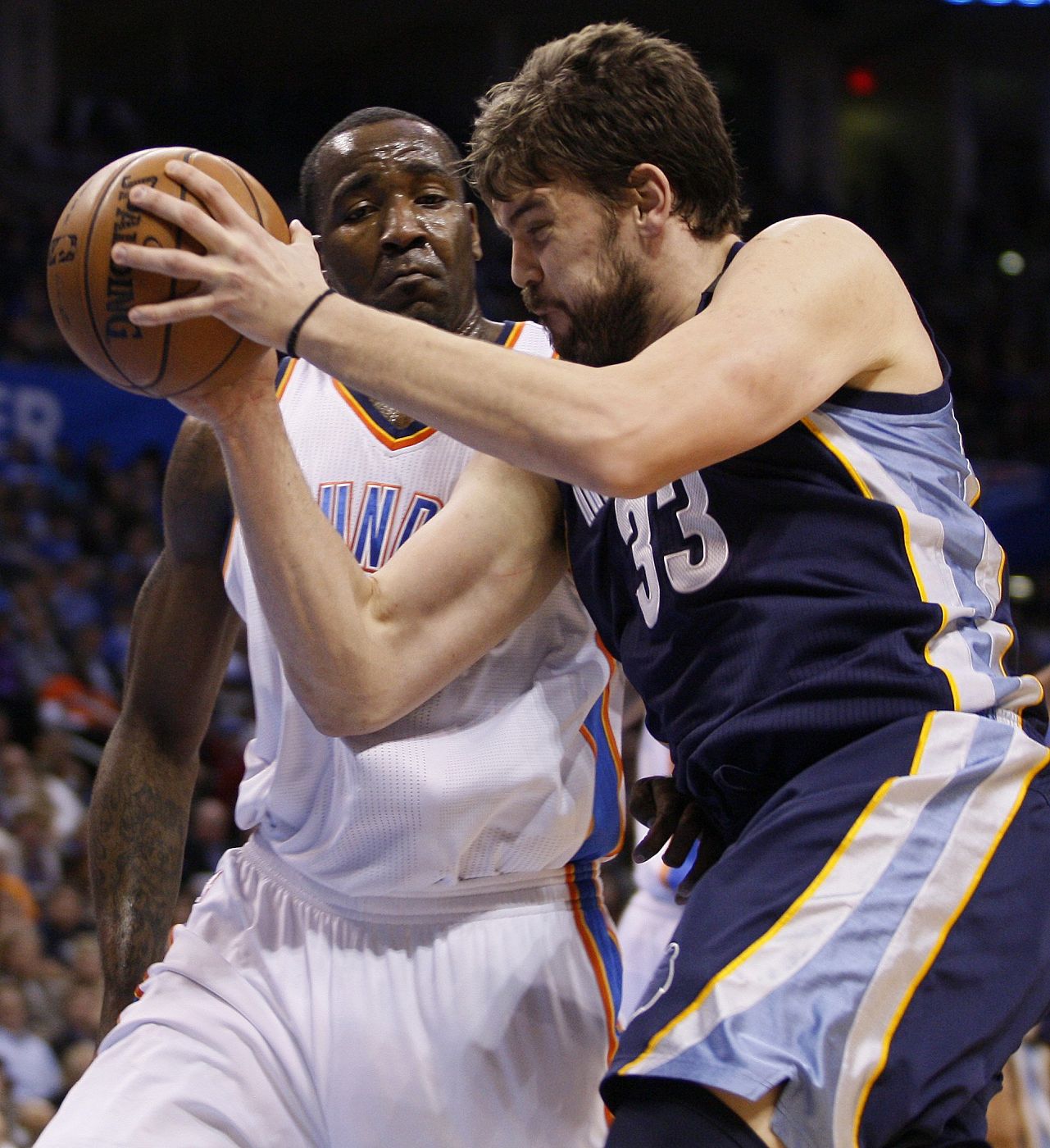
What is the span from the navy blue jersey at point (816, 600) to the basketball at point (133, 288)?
73 cm

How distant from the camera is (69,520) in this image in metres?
10.3

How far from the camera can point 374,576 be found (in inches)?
104

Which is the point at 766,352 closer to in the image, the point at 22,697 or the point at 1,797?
the point at 1,797

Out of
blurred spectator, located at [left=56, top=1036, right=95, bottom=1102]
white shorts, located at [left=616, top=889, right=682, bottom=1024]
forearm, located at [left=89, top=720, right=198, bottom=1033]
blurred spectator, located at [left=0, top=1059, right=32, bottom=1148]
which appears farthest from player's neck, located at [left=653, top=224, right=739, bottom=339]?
blurred spectator, located at [left=56, top=1036, right=95, bottom=1102]

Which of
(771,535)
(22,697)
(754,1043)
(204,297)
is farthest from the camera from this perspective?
(22,697)

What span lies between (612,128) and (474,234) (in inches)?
26.2

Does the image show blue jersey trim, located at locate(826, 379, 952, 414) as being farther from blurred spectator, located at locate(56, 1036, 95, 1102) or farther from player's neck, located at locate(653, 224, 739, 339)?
blurred spectator, located at locate(56, 1036, 95, 1102)

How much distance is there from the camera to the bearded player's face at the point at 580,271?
249cm

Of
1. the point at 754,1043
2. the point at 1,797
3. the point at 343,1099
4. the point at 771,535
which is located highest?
the point at 771,535

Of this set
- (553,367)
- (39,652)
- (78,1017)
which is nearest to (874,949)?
(553,367)

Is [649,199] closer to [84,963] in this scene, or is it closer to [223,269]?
[223,269]

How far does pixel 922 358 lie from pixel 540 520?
29.2 inches

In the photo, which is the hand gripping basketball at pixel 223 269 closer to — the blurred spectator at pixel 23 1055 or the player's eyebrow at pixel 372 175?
the player's eyebrow at pixel 372 175

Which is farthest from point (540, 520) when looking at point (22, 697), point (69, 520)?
point (69, 520)
